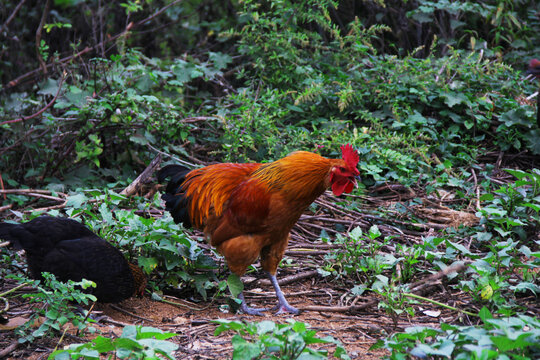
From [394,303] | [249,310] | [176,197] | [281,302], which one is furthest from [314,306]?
[176,197]

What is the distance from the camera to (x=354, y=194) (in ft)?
19.7

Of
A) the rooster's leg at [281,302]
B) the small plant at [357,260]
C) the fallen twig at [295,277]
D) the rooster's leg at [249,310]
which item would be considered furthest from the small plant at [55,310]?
the small plant at [357,260]

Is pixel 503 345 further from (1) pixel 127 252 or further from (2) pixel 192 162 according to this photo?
(2) pixel 192 162

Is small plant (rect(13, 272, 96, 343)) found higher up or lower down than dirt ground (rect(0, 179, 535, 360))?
higher up

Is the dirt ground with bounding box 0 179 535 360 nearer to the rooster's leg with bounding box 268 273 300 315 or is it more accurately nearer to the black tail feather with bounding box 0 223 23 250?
the rooster's leg with bounding box 268 273 300 315

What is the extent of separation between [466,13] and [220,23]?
12.9 ft

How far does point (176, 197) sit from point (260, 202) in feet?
2.79

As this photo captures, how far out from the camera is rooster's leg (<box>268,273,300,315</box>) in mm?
4211

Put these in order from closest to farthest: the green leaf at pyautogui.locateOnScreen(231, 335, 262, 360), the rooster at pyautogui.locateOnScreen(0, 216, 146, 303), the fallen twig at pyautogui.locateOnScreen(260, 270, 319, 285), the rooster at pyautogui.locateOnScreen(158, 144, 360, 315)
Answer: the green leaf at pyautogui.locateOnScreen(231, 335, 262, 360)
the rooster at pyautogui.locateOnScreen(0, 216, 146, 303)
the rooster at pyautogui.locateOnScreen(158, 144, 360, 315)
the fallen twig at pyautogui.locateOnScreen(260, 270, 319, 285)

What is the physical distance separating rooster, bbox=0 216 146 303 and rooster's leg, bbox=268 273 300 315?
1.14 metres

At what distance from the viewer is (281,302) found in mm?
4309

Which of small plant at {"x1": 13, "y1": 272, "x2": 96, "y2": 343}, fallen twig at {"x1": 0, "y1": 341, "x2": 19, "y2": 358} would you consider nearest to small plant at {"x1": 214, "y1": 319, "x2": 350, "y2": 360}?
small plant at {"x1": 13, "y1": 272, "x2": 96, "y2": 343}

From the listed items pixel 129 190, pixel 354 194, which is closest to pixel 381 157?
pixel 354 194

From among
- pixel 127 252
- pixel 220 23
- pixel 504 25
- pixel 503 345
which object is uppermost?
pixel 220 23
